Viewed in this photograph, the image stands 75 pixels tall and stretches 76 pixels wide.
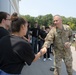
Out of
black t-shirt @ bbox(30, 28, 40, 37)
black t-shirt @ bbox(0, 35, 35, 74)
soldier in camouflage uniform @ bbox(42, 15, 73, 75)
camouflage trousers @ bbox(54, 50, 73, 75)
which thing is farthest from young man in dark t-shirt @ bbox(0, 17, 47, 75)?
black t-shirt @ bbox(30, 28, 40, 37)

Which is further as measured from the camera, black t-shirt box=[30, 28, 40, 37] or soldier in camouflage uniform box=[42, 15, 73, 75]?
black t-shirt box=[30, 28, 40, 37]

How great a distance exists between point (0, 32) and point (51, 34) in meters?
2.08

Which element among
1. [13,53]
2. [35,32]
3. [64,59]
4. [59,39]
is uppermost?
[13,53]

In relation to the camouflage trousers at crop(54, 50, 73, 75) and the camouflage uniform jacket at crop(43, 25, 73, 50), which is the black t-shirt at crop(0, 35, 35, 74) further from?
the camouflage trousers at crop(54, 50, 73, 75)

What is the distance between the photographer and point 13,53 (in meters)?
3.17

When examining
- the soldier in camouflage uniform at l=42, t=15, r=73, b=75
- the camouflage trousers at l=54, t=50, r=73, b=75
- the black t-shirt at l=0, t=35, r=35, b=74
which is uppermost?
the black t-shirt at l=0, t=35, r=35, b=74

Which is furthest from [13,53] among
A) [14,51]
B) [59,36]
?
[59,36]

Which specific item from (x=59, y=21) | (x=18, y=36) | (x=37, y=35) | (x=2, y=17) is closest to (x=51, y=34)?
(x=59, y=21)

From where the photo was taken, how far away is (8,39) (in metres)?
3.23

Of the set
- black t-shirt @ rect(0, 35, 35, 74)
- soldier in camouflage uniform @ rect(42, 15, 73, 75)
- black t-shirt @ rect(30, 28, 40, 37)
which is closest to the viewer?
black t-shirt @ rect(0, 35, 35, 74)

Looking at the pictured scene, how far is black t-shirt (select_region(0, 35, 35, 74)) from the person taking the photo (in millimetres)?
3174

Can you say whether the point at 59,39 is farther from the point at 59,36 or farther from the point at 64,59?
the point at 64,59

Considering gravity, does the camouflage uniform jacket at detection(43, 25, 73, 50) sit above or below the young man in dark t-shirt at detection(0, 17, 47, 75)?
below

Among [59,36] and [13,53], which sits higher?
[13,53]
